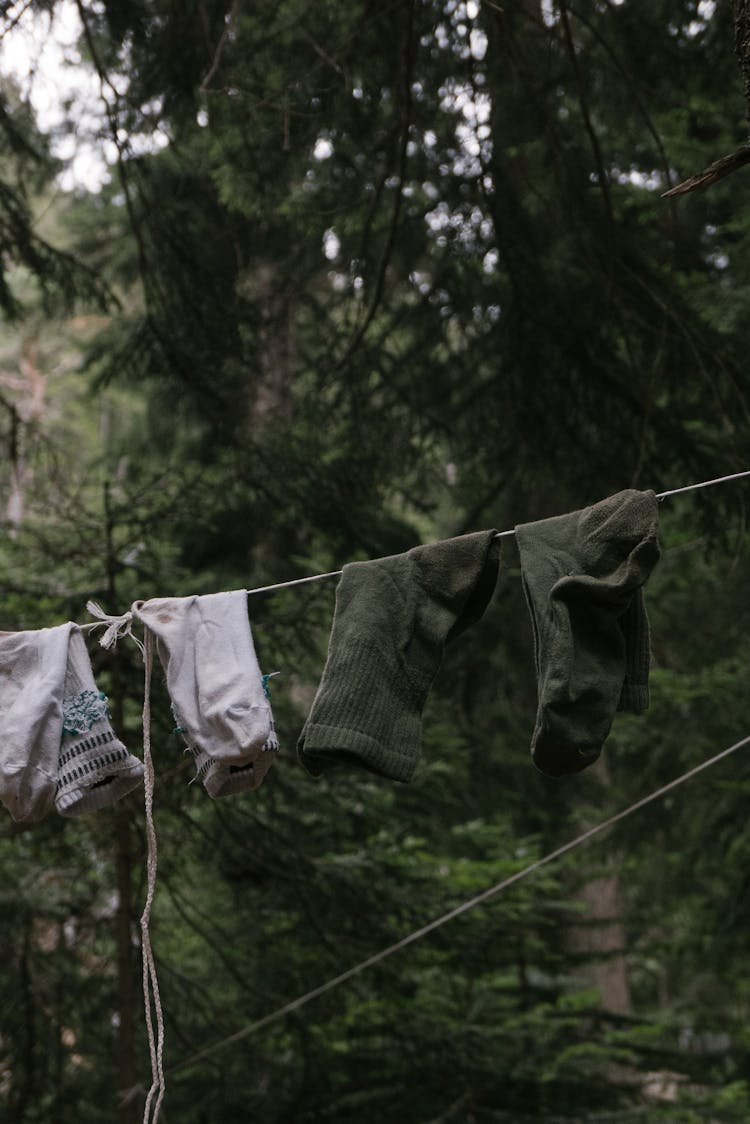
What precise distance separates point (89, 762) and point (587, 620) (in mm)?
1035

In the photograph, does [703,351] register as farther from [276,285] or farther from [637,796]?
[637,796]

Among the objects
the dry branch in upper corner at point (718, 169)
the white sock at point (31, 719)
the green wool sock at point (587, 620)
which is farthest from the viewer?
the dry branch in upper corner at point (718, 169)

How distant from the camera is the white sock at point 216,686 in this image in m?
2.37

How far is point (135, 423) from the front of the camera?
10430 mm

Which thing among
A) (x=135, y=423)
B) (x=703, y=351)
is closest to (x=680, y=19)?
(x=703, y=351)

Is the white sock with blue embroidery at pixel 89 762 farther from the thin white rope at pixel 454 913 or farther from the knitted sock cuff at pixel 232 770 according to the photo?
the thin white rope at pixel 454 913

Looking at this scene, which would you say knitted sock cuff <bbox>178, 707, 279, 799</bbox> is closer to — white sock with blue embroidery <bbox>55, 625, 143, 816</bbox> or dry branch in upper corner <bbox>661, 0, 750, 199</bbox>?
white sock with blue embroidery <bbox>55, 625, 143, 816</bbox>

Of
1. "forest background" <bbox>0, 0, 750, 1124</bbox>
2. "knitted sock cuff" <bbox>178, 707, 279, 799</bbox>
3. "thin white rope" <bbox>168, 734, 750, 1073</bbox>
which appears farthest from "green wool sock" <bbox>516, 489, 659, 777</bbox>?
"forest background" <bbox>0, 0, 750, 1124</bbox>

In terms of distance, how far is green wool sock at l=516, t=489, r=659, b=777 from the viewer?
219 cm

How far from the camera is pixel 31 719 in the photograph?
2.48 m

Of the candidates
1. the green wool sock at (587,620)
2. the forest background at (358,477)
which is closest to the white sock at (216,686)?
the green wool sock at (587,620)

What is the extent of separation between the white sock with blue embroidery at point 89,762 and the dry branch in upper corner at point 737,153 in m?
1.58

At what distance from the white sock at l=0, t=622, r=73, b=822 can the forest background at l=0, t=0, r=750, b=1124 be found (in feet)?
6.94

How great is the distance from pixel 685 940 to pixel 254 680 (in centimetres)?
641
